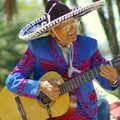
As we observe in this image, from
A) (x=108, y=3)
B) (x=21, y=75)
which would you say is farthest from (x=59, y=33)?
(x=108, y=3)

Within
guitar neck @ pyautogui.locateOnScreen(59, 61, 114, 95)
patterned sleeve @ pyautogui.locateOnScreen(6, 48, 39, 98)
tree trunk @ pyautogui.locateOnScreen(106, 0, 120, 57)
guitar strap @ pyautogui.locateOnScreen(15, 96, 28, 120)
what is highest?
patterned sleeve @ pyautogui.locateOnScreen(6, 48, 39, 98)

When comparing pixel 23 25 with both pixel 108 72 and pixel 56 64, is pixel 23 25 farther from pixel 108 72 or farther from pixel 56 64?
pixel 108 72

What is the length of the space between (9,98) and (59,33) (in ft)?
2.49

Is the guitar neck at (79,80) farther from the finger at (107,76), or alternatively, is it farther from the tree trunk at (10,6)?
the tree trunk at (10,6)

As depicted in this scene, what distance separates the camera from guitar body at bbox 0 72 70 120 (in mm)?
4805

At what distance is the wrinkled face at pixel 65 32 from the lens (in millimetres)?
4699

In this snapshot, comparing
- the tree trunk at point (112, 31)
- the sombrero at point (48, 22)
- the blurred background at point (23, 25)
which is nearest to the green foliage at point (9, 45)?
the blurred background at point (23, 25)

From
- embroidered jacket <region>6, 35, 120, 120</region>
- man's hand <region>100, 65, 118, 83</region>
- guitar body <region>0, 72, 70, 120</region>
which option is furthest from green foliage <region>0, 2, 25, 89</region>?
man's hand <region>100, 65, 118, 83</region>

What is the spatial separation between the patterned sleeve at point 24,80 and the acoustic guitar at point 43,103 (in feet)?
0.35

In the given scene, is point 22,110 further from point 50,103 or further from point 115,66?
point 115,66

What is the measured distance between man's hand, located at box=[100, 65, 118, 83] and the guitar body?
34 cm

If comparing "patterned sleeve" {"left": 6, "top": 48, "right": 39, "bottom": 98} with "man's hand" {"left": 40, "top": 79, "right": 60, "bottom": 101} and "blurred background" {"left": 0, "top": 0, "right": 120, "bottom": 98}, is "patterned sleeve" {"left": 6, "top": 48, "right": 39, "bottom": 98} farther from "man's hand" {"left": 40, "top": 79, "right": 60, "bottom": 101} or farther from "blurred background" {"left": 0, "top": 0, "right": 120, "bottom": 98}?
"blurred background" {"left": 0, "top": 0, "right": 120, "bottom": 98}

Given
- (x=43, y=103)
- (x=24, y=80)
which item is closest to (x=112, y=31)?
(x=43, y=103)

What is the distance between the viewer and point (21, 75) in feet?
15.6
